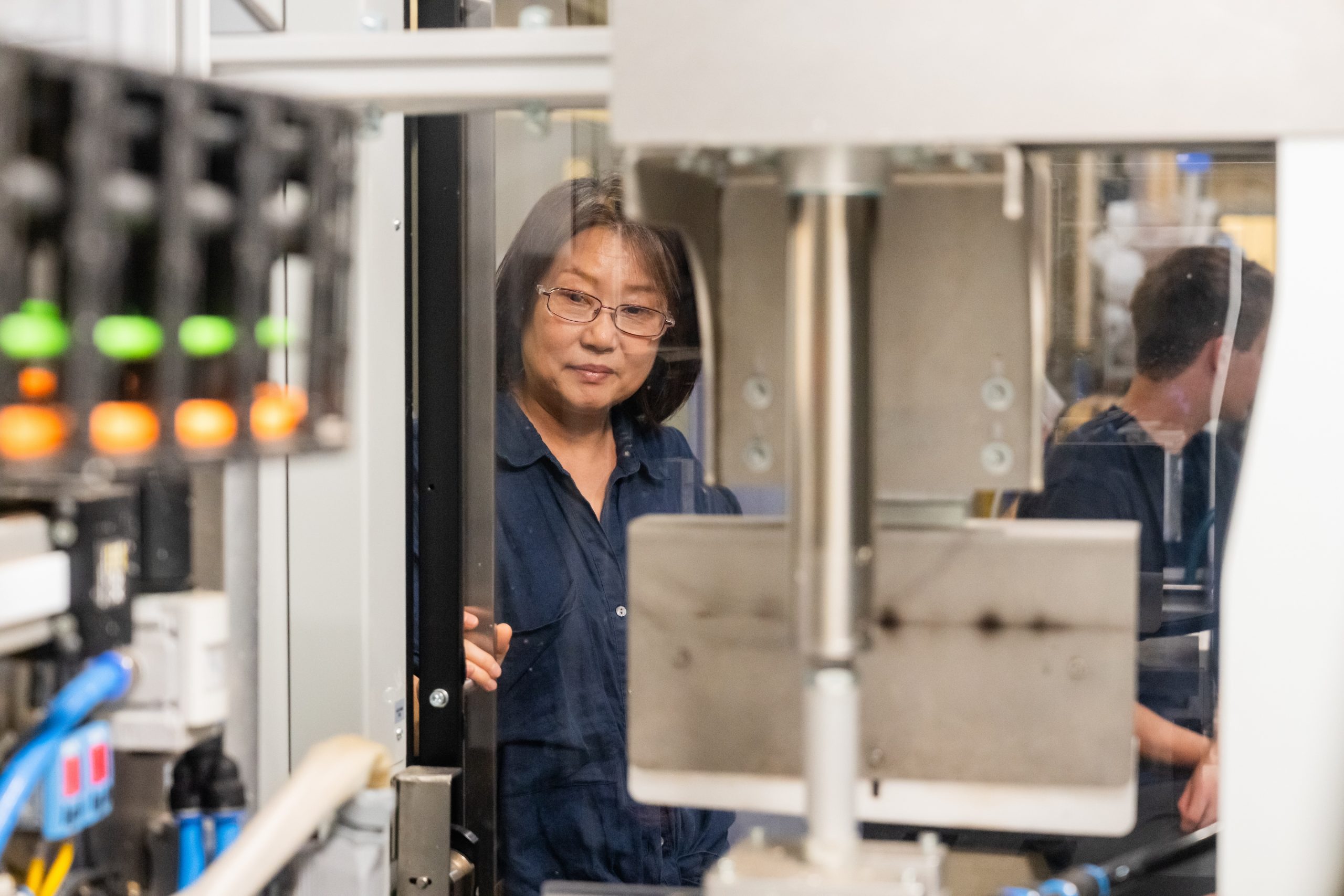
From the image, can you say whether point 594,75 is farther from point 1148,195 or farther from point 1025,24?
point 1148,195

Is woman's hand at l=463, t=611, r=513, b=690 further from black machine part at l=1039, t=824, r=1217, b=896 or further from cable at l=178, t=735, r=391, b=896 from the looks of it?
black machine part at l=1039, t=824, r=1217, b=896

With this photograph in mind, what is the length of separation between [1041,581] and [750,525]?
9.7 inches

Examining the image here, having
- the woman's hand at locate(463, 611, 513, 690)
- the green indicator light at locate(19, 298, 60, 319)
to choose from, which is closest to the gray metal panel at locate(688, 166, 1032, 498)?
the green indicator light at locate(19, 298, 60, 319)

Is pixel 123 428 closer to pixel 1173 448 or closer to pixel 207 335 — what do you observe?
pixel 207 335

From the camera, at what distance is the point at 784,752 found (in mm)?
1002

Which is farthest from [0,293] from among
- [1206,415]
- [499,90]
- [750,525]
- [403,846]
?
[1206,415]

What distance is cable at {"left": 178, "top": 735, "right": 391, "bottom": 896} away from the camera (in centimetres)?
105

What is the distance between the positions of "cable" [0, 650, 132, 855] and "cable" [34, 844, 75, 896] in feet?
0.15

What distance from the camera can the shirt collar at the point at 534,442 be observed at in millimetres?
2020

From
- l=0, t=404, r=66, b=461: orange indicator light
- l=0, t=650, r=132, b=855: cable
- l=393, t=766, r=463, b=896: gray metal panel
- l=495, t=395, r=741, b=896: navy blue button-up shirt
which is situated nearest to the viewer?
l=0, t=404, r=66, b=461: orange indicator light

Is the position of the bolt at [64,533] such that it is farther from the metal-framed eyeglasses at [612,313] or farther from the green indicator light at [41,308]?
the metal-framed eyeglasses at [612,313]

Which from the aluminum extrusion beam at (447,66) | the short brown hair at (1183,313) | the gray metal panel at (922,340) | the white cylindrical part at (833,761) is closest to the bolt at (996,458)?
the gray metal panel at (922,340)

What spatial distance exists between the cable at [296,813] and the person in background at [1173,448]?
3.69 feet

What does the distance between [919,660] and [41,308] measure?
0.71 metres
